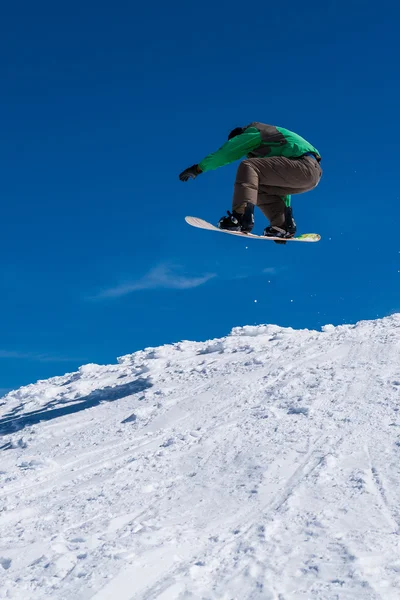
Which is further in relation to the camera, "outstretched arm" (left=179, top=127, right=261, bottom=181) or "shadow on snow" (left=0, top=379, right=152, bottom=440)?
"shadow on snow" (left=0, top=379, right=152, bottom=440)

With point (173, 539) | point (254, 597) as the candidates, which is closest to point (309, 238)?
point (173, 539)

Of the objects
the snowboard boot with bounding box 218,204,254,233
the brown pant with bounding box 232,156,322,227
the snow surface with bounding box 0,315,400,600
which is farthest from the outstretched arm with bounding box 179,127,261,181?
the snow surface with bounding box 0,315,400,600

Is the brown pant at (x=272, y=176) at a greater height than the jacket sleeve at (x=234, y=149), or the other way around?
the jacket sleeve at (x=234, y=149)

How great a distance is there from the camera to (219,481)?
534 centimetres

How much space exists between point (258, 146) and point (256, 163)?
255 mm

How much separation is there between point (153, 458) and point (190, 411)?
177cm

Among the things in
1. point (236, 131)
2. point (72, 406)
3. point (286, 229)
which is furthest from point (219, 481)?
point (72, 406)

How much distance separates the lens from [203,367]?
10.3m

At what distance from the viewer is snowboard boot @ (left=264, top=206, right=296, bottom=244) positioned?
8.58 metres

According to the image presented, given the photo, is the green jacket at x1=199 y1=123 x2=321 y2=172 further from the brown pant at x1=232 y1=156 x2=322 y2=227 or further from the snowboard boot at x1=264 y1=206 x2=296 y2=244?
the snowboard boot at x1=264 y1=206 x2=296 y2=244

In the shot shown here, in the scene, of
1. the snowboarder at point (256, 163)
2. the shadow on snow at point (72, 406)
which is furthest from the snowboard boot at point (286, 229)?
the shadow on snow at point (72, 406)

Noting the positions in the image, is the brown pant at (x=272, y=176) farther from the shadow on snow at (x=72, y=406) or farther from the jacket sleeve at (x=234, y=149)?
the shadow on snow at (x=72, y=406)

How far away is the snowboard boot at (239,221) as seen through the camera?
7.72 meters

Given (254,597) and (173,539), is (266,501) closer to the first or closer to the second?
(173,539)
